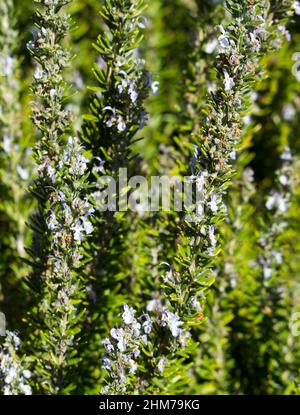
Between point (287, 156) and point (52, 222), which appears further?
point (287, 156)

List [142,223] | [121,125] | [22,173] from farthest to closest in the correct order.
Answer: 1. [22,173]
2. [142,223]
3. [121,125]

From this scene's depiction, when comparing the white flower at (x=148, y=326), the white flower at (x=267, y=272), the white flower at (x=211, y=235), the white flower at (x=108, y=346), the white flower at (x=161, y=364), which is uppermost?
the white flower at (x=211, y=235)

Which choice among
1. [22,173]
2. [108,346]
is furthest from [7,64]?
[108,346]

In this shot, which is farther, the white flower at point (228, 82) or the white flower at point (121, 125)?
the white flower at point (121, 125)

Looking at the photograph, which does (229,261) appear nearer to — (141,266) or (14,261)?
(141,266)

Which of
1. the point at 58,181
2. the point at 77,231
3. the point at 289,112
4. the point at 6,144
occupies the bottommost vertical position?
the point at 77,231

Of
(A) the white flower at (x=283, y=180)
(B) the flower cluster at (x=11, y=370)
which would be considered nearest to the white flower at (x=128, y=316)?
(B) the flower cluster at (x=11, y=370)

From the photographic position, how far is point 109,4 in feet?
4.09

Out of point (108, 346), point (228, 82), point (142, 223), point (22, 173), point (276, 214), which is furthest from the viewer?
point (22, 173)

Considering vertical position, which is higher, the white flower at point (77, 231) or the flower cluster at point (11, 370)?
the white flower at point (77, 231)

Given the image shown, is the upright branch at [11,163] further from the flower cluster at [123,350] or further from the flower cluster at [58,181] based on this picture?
the flower cluster at [123,350]

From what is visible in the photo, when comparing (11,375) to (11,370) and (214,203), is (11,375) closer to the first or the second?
(11,370)
